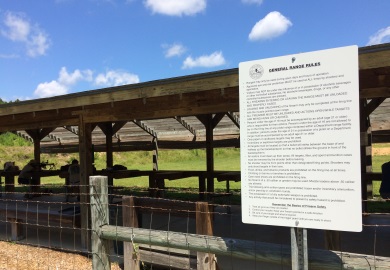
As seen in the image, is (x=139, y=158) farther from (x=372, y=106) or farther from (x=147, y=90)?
(x=147, y=90)

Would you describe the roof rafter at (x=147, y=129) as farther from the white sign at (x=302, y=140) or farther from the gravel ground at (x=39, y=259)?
the white sign at (x=302, y=140)

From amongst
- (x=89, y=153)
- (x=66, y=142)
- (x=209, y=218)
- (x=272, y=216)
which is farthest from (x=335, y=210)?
(x=66, y=142)

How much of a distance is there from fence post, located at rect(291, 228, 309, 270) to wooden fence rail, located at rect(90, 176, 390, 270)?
0.37 feet

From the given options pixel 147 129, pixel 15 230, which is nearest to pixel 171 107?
pixel 15 230

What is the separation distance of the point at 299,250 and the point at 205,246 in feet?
2.39

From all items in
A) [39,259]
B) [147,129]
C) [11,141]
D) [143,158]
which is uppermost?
[147,129]

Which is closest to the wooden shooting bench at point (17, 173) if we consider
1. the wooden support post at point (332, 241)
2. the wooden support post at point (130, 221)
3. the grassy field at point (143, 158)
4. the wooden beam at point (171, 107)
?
the wooden beam at point (171, 107)

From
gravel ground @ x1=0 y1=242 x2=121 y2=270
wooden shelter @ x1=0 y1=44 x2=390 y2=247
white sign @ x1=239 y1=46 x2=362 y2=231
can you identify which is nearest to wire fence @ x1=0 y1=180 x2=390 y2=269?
gravel ground @ x1=0 y1=242 x2=121 y2=270

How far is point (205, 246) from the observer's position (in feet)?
8.35

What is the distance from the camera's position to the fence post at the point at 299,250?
1.99 meters

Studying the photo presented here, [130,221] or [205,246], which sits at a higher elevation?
[205,246]

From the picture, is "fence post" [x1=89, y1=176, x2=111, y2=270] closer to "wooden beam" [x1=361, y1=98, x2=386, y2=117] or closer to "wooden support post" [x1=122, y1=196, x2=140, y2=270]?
"wooden support post" [x1=122, y1=196, x2=140, y2=270]

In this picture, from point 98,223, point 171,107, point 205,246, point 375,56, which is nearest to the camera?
point 205,246

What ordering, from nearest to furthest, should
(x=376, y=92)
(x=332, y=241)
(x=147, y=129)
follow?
(x=332, y=241) → (x=376, y=92) → (x=147, y=129)
